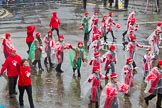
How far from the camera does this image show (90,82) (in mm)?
12000

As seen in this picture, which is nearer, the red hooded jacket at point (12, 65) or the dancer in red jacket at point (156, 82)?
the dancer in red jacket at point (156, 82)

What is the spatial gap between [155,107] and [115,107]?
2179 millimetres

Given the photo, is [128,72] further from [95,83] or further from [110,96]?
[110,96]

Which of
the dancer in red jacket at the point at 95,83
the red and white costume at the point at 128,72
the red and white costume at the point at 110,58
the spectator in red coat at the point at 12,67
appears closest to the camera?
the dancer in red jacket at the point at 95,83

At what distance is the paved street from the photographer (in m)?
12.8

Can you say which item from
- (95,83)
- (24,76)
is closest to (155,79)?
(95,83)

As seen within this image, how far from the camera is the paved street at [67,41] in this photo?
42.0 feet

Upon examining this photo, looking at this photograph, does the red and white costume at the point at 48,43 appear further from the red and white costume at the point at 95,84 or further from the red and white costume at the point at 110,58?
the red and white costume at the point at 95,84

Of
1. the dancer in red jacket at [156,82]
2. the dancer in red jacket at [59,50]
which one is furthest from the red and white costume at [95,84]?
the dancer in red jacket at [59,50]

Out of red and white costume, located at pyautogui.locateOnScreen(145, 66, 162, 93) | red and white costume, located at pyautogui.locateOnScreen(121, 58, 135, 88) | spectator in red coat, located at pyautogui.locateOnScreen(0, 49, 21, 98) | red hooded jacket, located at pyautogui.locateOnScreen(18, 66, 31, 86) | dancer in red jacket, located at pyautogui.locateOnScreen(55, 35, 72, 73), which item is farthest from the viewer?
dancer in red jacket, located at pyautogui.locateOnScreen(55, 35, 72, 73)

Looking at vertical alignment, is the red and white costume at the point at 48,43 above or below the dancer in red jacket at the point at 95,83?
above

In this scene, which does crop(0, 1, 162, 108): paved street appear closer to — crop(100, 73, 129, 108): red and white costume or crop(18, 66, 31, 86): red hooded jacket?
crop(18, 66, 31, 86): red hooded jacket

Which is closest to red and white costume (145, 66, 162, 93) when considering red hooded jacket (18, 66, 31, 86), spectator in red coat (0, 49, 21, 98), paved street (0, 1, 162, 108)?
paved street (0, 1, 162, 108)

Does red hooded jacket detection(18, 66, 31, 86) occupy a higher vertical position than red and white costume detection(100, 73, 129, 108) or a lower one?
higher
